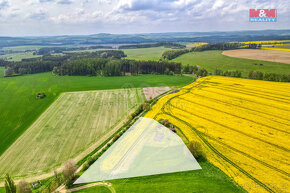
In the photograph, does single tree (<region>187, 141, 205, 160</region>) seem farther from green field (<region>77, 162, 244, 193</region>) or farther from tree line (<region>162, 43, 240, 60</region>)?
tree line (<region>162, 43, 240, 60</region>)

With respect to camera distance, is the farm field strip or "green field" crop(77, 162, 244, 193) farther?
the farm field strip

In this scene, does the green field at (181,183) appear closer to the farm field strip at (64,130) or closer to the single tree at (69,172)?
the single tree at (69,172)

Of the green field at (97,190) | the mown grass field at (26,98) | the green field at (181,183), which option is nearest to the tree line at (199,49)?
the mown grass field at (26,98)

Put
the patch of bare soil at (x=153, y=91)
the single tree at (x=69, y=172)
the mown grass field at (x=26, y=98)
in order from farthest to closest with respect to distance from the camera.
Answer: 1. the patch of bare soil at (x=153, y=91)
2. the mown grass field at (x=26, y=98)
3. the single tree at (x=69, y=172)

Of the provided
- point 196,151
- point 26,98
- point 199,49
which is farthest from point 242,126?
point 199,49

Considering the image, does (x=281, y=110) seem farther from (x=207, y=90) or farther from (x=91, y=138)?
(x=91, y=138)

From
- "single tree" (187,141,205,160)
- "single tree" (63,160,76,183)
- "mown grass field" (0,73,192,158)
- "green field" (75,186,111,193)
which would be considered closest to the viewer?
"green field" (75,186,111,193)

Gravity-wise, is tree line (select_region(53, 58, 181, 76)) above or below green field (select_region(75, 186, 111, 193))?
above

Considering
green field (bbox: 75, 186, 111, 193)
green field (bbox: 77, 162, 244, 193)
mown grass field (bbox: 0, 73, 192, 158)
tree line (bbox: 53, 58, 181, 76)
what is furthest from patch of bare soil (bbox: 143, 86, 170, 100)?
green field (bbox: 75, 186, 111, 193)
